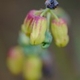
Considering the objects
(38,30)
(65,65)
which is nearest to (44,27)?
(38,30)

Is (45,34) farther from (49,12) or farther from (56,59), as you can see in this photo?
(56,59)

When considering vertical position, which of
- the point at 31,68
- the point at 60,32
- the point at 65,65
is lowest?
the point at 65,65

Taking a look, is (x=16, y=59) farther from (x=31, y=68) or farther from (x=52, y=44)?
(x=52, y=44)

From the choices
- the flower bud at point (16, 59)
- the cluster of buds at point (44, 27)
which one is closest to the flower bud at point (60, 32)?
the cluster of buds at point (44, 27)

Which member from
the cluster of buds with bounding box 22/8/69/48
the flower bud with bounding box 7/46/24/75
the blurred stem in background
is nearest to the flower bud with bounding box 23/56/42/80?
the flower bud with bounding box 7/46/24/75

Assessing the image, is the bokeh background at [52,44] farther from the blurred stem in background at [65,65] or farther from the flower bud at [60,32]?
the flower bud at [60,32]

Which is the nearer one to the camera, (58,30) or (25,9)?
(58,30)

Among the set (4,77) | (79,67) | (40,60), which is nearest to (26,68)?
(40,60)
